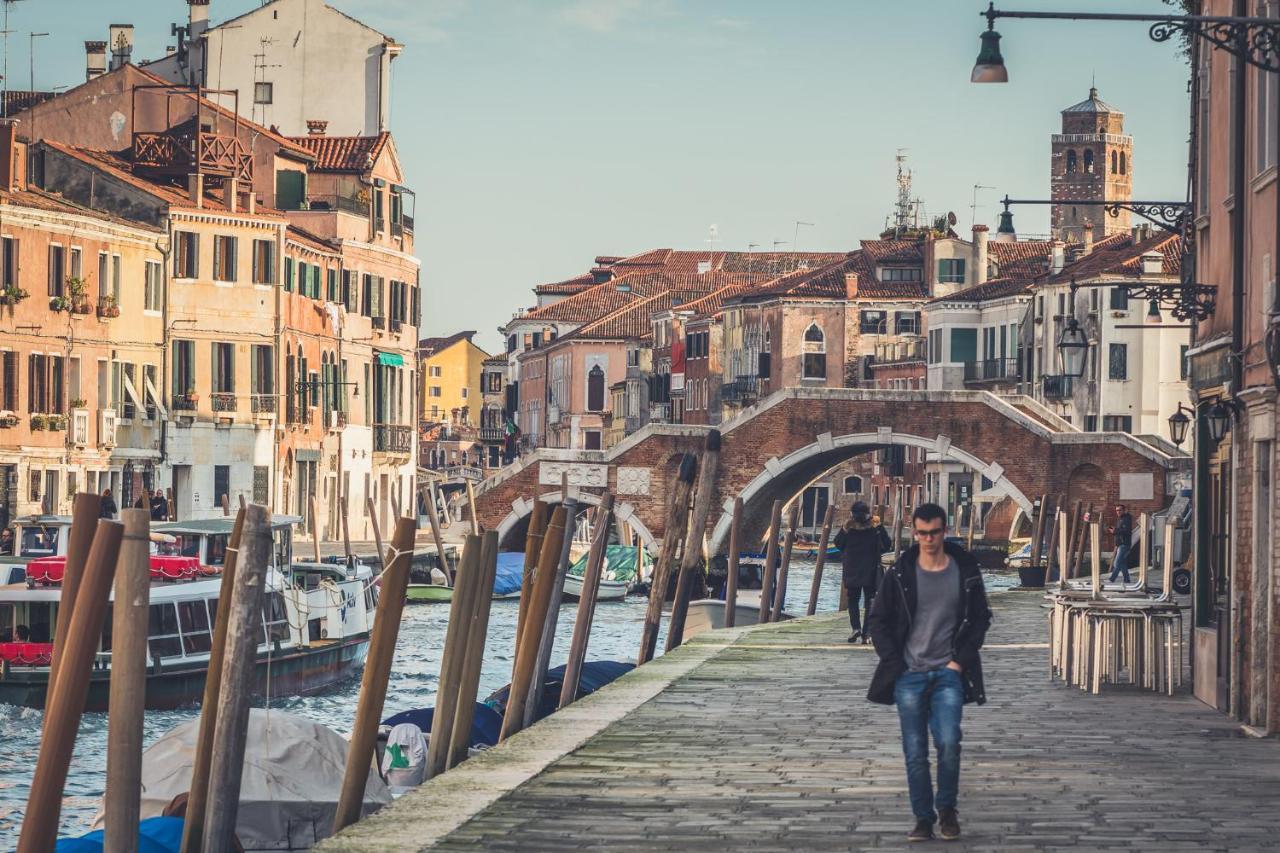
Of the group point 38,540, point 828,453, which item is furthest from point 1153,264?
point 38,540

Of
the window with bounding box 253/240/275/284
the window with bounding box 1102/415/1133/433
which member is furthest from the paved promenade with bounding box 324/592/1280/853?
the window with bounding box 1102/415/1133/433

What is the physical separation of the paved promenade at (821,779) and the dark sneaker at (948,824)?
0.17ft

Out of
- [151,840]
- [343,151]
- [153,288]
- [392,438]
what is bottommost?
[151,840]

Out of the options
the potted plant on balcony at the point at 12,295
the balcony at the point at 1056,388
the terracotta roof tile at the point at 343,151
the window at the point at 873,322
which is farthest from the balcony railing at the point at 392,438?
the window at the point at 873,322

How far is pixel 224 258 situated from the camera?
38.4 m

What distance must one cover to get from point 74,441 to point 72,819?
2085cm

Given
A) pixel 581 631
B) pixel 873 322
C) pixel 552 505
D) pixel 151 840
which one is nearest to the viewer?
pixel 151 840

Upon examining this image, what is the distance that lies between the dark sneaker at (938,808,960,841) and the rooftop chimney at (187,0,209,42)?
131 feet

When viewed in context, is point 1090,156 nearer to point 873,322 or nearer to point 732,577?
point 873,322

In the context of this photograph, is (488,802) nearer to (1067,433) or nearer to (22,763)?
(22,763)

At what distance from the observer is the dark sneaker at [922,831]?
6.82m

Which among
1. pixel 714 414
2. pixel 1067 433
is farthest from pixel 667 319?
pixel 1067 433

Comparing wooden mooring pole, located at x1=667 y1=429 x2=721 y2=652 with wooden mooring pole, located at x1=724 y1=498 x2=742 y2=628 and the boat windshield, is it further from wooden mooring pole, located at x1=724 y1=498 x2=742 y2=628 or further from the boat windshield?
the boat windshield

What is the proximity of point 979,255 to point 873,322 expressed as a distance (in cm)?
392
